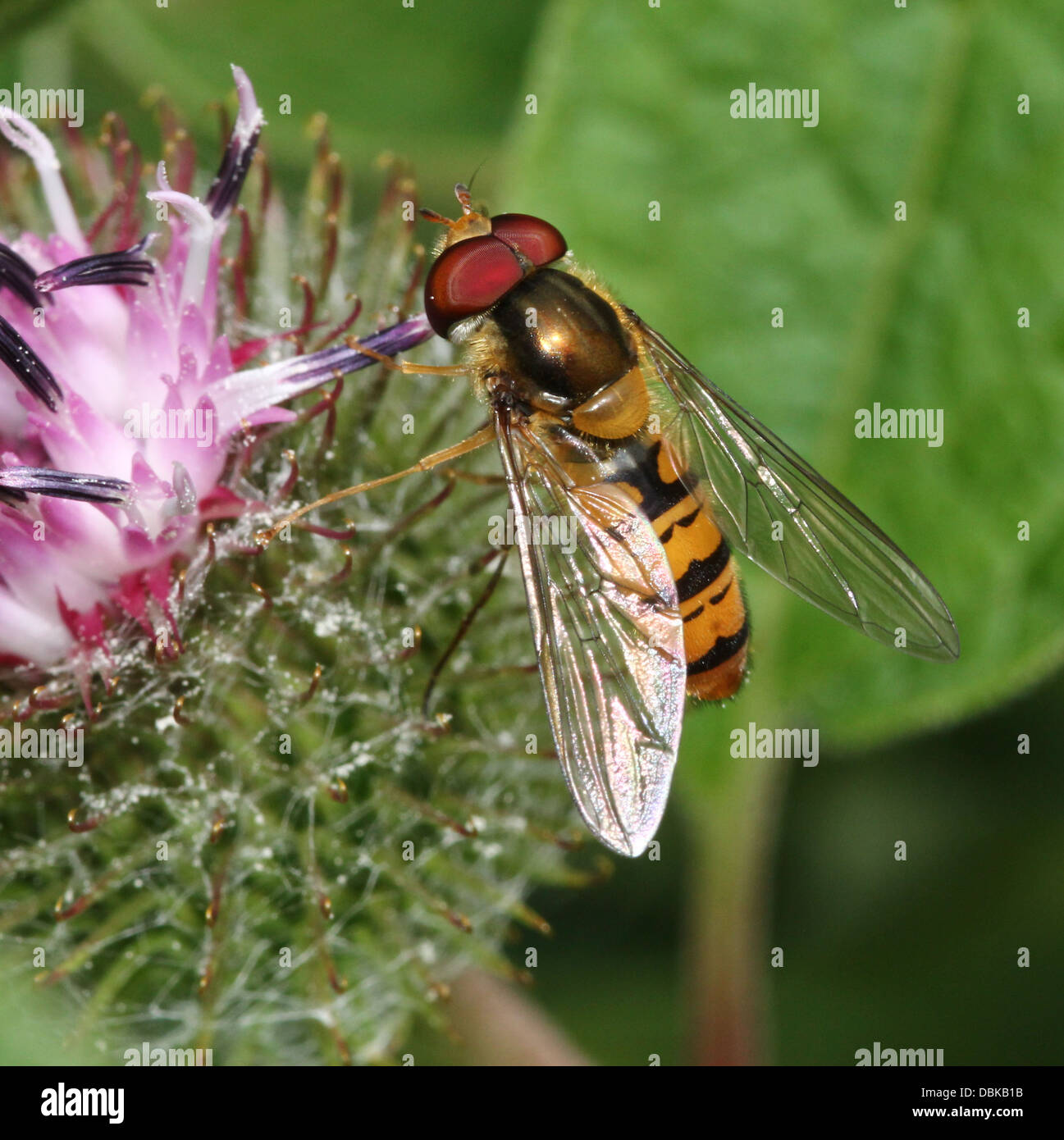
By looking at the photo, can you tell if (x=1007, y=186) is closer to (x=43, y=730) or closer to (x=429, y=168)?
(x=429, y=168)

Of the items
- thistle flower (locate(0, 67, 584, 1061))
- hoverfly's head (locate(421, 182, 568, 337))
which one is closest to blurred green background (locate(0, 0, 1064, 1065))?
thistle flower (locate(0, 67, 584, 1061))

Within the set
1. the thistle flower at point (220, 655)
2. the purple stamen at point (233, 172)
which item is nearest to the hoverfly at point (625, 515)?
the thistle flower at point (220, 655)

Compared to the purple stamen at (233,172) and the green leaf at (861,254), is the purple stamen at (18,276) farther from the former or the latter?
the green leaf at (861,254)

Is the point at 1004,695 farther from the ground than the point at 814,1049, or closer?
farther from the ground

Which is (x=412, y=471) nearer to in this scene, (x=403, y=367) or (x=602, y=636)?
(x=403, y=367)

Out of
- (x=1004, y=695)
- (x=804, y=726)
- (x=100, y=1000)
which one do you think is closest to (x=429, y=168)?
(x=804, y=726)

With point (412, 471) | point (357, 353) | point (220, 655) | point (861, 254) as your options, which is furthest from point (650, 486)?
point (861, 254)
